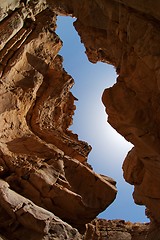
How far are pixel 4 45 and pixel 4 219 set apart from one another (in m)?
10.1

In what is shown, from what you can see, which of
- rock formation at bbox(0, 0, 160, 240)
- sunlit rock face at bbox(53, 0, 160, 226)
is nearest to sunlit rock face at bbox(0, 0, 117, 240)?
rock formation at bbox(0, 0, 160, 240)

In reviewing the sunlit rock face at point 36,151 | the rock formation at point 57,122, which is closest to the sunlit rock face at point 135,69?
the rock formation at point 57,122

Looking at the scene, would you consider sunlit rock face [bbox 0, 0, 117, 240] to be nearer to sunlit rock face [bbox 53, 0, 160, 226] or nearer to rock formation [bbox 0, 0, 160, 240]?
rock formation [bbox 0, 0, 160, 240]

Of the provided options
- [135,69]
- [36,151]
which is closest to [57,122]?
[36,151]

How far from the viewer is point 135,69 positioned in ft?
37.3

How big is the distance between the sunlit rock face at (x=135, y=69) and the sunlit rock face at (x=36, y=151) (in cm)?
376

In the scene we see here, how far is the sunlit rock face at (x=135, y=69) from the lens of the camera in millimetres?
9156

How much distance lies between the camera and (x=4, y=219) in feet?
45.0

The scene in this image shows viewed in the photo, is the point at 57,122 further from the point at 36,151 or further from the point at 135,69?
the point at 135,69

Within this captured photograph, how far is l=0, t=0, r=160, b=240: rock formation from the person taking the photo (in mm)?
11234

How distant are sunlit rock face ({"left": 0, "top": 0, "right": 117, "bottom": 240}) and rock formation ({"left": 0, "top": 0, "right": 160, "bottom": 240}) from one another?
0.05m

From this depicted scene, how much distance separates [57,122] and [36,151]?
708 centimetres

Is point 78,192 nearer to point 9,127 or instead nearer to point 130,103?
point 9,127

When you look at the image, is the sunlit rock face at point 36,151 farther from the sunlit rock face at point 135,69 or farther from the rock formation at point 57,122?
the sunlit rock face at point 135,69
